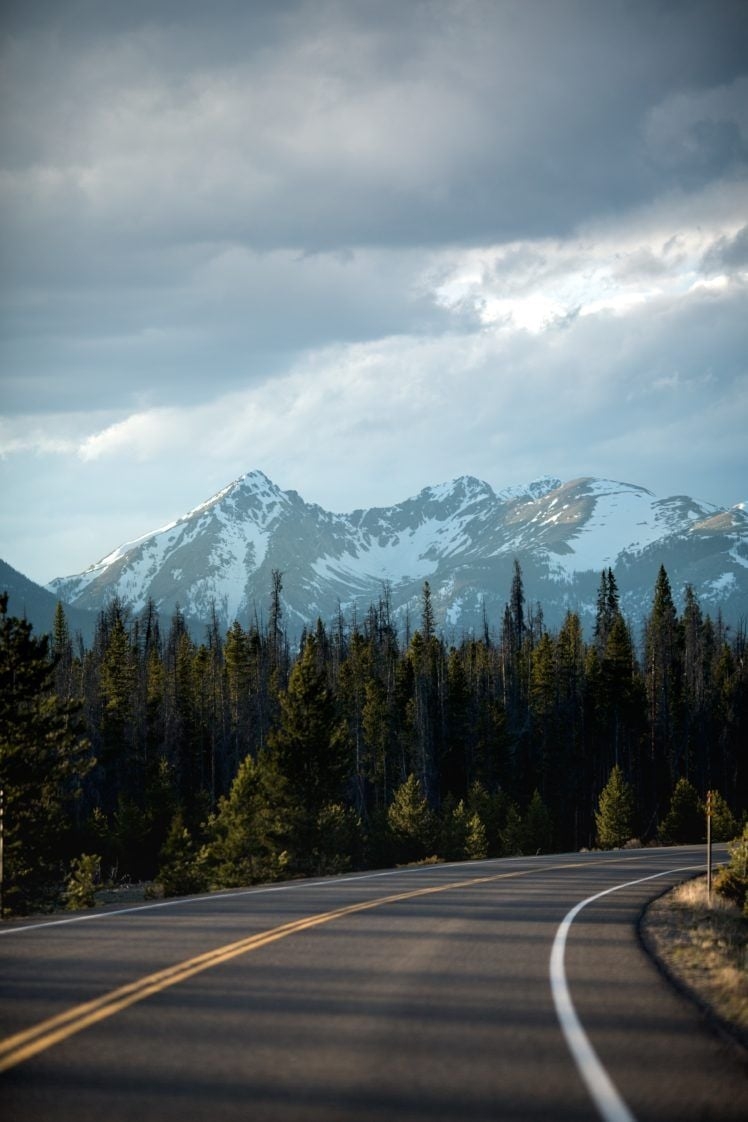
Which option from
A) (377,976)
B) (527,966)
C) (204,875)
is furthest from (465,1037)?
(204,875)

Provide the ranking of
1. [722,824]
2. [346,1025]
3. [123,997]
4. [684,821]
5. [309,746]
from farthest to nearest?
[684,821], [722,824], [309,746], [123,997], [346,1025]

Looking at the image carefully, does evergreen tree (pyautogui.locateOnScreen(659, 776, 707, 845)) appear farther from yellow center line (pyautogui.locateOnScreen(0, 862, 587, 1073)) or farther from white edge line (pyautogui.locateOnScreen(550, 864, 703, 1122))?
white edge line (pyautogui.locateOnScreen(550, 864, 703, 1122))

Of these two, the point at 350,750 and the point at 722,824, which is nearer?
the point at 350,750

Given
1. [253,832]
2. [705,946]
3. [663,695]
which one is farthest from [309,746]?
[663,695]

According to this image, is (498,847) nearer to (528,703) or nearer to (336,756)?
(336,756)

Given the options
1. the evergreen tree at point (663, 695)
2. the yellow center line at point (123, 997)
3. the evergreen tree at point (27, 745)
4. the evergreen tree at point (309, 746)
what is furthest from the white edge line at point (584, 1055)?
the evergreen tree at point (663, 695)

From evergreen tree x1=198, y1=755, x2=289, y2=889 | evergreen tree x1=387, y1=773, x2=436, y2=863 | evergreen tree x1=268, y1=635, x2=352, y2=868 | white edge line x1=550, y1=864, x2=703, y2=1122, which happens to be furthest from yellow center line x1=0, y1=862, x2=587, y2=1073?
evergreen tree x1=387, y1=773, x2=436, y2=863

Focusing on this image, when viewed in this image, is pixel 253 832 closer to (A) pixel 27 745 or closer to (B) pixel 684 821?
(A) pixel 27 745

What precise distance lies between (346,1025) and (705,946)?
702 centimetres

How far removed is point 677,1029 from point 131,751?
2769 inches

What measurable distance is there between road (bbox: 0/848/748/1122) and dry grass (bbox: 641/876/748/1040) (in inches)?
15.0

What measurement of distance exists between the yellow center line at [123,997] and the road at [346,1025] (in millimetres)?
26

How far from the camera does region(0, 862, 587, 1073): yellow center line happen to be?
7.01 m

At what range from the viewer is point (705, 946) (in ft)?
42.8
